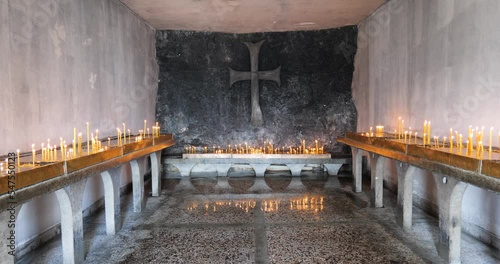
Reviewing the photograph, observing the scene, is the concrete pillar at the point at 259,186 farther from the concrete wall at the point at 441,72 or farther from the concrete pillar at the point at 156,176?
the concrete wall at the point at 441,72

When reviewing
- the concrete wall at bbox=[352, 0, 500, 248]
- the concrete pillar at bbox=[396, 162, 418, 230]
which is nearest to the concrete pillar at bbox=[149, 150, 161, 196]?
the concrete pillar at bbox=[396, 162, 418, 230]

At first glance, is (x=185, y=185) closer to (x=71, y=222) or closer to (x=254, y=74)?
(x=254, y=74)

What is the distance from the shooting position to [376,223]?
216 inches

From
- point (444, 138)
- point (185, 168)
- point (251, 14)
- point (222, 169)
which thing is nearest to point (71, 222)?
→ point (444, 138)

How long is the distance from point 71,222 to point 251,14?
6.01m

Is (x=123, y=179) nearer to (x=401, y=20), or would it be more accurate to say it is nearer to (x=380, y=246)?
(x=380, y=246)

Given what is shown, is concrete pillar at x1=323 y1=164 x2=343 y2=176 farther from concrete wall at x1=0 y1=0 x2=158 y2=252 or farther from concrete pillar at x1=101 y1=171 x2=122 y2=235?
concrete pillar at x1=101 y1=171 x2=122 y2=235

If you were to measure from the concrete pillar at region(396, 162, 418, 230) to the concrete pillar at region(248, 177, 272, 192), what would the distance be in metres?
3.20

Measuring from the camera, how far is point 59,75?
5.20 m

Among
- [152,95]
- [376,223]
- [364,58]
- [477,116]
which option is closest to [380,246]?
[376,223]

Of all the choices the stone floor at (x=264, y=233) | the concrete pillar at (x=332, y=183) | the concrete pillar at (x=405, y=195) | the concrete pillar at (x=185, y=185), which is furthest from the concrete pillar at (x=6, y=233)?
the concrete pillar at (x=332, y=183)

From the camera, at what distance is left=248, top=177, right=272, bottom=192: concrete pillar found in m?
7.96

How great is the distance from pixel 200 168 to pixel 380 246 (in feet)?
19.8

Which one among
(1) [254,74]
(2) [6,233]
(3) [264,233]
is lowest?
(3) [264,233]
